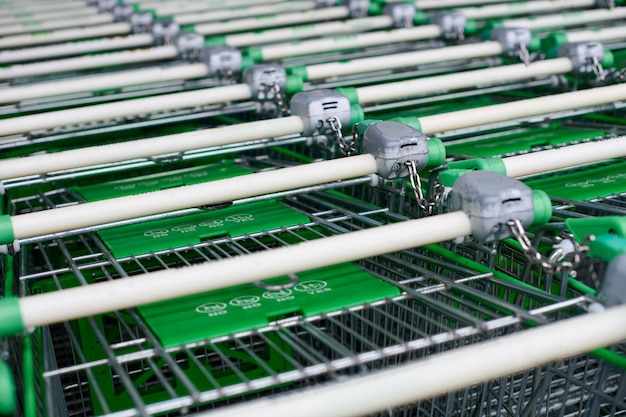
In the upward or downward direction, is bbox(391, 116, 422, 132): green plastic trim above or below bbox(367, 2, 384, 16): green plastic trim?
below

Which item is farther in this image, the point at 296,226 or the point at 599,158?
the point at 296,226

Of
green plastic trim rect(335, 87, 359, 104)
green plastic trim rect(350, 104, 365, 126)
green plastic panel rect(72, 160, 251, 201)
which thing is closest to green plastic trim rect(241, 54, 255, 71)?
green plastic panel rect(72, 160, 251, 201)

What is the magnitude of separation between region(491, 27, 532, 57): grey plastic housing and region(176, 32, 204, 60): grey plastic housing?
1335 millimetres

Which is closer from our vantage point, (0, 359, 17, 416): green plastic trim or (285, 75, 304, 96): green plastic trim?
(0, 359, 17, 416): green plastic trim

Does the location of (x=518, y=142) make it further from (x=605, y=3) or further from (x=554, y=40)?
(x=605, y=3)

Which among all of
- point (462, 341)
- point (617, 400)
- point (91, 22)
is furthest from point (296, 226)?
point (91, 22)

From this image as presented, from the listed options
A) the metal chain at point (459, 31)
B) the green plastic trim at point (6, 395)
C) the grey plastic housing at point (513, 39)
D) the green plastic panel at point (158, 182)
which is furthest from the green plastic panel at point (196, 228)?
the metal chain at point (459, 31)

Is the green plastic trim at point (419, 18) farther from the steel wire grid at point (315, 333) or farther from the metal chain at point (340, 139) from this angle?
the metal chain at point (340, 139)

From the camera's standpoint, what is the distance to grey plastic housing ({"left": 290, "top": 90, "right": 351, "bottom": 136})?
2.27 metres

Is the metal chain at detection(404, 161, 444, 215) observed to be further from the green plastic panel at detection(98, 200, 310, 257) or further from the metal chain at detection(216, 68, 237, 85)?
the metal chain at detection(216, 68, 237, 85)

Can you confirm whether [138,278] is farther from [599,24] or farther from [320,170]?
[599,24]

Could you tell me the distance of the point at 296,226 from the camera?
2088 mm

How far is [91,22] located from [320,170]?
110 inches

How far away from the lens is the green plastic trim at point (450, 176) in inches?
69.3
